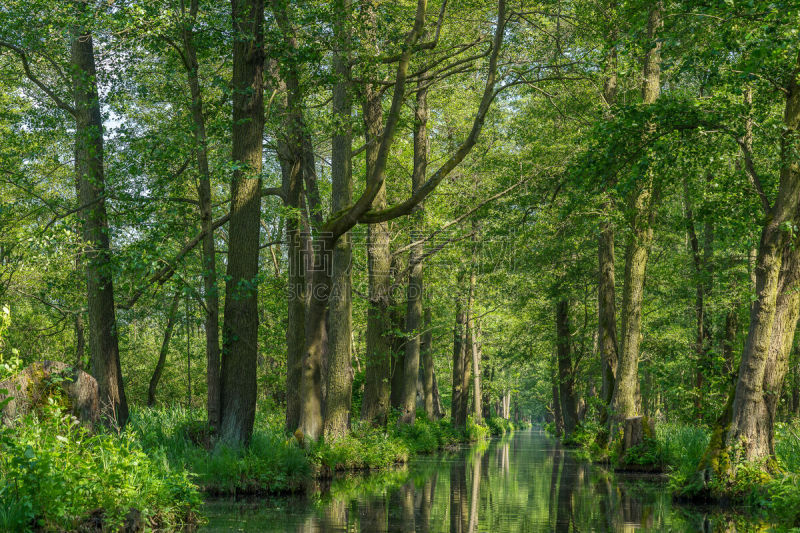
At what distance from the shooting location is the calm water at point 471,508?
9602 millimetres

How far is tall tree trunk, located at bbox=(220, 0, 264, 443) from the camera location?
13648 millimetres

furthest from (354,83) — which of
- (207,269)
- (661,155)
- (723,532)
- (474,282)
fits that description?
(474,282)

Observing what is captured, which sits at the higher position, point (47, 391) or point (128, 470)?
point (47, 391)

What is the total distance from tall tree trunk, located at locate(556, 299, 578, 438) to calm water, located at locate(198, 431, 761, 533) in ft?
54.7

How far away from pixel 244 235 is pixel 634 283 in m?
11.1

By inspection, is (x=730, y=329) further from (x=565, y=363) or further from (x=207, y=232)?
(x=207, y=232)

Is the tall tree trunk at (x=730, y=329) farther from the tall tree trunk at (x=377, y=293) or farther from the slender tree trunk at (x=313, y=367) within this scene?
the slender tree trunk at (x=313, y=367)

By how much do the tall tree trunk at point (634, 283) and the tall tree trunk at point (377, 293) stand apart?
649 cm

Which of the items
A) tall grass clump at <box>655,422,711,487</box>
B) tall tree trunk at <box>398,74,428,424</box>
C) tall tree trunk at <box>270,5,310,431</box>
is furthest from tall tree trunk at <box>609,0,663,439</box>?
tall tree trunk at <box>270,5,310,431</box>

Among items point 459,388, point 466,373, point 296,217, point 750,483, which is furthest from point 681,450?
point 466,373

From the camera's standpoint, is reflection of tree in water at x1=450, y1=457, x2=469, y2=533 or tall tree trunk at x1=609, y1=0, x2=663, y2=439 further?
tall tree trunk at x1=609, y1=0, x2=663, y2=439

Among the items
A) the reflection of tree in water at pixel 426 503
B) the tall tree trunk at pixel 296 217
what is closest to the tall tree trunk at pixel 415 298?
the tall tree trunk at pixel 296 217

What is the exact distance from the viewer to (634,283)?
20344 mm

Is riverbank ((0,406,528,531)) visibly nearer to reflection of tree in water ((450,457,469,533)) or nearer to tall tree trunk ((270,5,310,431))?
reflection of tree in water ((450,457,469,533))
